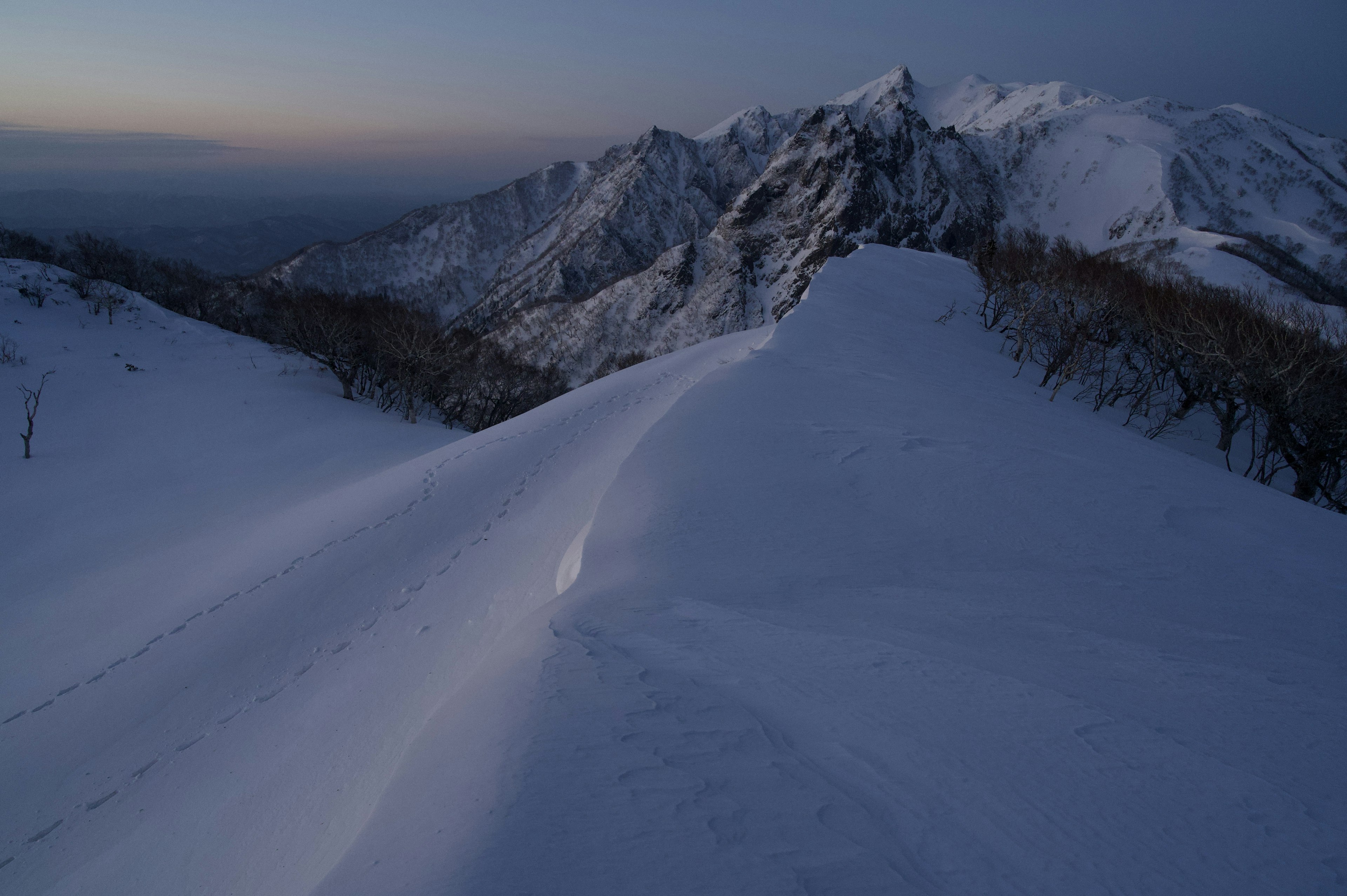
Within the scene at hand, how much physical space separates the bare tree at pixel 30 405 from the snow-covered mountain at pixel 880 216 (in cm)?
6930

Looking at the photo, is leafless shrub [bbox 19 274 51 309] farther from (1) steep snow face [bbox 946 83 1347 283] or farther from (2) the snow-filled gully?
(1) steep snow face [bbox 946 83 1347 283]

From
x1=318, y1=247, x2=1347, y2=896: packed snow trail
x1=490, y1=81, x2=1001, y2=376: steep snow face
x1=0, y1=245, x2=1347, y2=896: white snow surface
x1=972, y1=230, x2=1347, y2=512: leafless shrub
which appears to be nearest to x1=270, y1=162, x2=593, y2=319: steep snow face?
x1=490, y1=81, x2=1001, y2=376: steep snow face

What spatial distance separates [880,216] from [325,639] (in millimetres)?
117550

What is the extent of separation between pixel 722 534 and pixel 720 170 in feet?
708

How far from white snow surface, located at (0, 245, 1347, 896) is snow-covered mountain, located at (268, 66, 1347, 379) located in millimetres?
67374

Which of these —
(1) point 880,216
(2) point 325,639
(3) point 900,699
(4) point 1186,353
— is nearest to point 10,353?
(2) point 325,639

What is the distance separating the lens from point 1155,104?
14100 centimetres

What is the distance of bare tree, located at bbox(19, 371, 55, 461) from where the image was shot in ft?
50.7

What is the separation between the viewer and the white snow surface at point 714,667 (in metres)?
2.83

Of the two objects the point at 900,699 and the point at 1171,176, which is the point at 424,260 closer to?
the point at 1171,176

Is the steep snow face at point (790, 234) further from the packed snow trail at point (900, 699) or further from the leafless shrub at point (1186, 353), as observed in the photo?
the packed snow trail at point (900, 699)

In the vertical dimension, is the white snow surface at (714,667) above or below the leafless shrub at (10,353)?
below

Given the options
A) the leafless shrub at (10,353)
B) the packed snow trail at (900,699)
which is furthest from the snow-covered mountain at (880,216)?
the packed snow trail at (900,699)

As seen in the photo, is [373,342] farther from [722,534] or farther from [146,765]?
[722,534]
